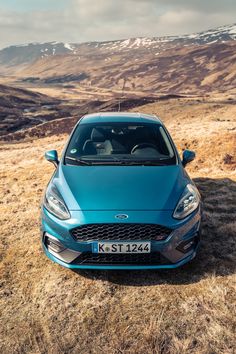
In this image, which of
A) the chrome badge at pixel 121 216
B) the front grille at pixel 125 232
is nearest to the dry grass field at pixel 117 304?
the front grille at pixel 125 232

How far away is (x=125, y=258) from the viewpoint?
503 cm

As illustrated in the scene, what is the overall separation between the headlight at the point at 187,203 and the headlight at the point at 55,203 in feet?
4.98

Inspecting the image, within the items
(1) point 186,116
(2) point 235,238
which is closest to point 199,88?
(1) point 186,116

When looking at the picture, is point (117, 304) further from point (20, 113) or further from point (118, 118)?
point (20, 113)

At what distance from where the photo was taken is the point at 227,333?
4.29 m

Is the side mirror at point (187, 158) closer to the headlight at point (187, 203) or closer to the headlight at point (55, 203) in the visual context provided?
the headlight at point (187, 203)

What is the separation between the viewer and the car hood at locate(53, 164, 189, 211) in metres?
5.18

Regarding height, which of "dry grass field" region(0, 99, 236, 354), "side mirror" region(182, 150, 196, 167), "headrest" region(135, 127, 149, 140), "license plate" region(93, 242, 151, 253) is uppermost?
"headrest" region(135, 127, 149, 140)

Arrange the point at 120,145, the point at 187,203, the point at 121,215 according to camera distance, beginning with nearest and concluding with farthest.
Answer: the point at 121,215
the point at 187,203
the point at 120,145

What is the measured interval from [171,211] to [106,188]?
100 centimetres

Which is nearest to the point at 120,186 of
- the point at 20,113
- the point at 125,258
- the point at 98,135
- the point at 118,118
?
the point at 125,258

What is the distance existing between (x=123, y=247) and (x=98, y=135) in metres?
3.14

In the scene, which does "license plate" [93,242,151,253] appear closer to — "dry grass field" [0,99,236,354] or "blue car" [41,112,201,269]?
"blue car" [41,112,201,269]

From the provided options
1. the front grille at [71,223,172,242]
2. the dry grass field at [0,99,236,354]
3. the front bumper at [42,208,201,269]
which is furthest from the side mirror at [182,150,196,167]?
the front grille at [71,223,172,242]
